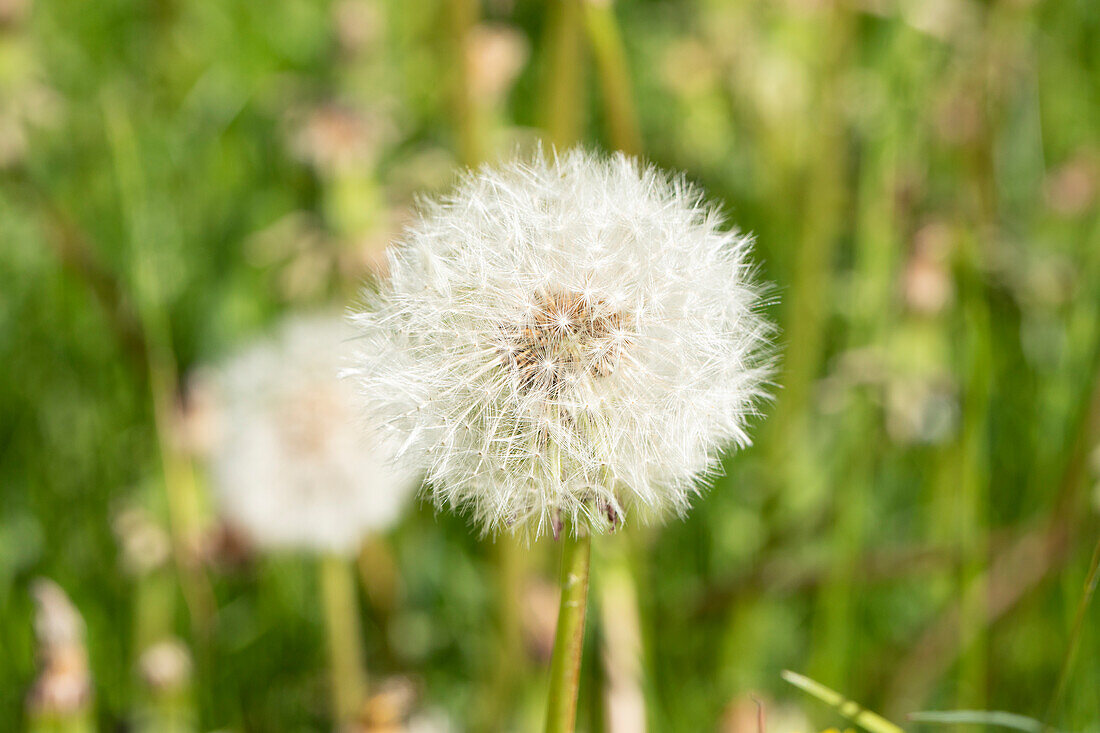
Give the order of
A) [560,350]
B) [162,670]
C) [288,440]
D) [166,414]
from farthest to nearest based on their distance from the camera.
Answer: [288,440] < [166,414] < [162,670] < [560,350]

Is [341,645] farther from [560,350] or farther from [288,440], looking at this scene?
[560,350]

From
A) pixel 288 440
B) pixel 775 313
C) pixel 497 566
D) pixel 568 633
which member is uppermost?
pixel 775 313

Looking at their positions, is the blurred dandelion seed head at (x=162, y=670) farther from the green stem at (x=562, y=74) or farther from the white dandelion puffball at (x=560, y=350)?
the green stem at (x=562, y=74)

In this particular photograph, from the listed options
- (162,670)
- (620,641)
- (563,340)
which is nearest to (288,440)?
(162,670)

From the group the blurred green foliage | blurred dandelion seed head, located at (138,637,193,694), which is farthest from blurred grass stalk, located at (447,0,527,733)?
blurred dandelion seed head, located at (138,637,193,694)

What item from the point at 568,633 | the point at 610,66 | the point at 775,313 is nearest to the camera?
the point at 568,633

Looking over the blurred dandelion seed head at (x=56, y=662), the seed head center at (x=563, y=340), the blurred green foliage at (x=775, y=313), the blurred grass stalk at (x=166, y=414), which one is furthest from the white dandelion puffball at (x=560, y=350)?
the blurred grass stalk at (x=166, y=414)
